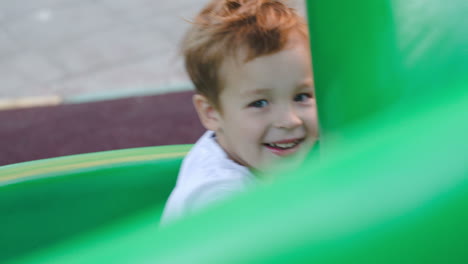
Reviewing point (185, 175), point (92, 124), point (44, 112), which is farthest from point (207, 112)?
point (44, 112)

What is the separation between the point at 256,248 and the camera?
0.23 metres

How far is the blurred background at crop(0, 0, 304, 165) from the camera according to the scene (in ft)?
5.88

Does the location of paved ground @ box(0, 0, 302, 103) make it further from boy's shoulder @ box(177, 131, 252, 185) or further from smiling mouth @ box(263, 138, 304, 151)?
smiling mouth @ box(263, 138, 304, 151)

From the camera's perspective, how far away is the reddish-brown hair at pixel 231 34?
2.19 ft

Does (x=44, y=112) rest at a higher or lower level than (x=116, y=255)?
higher

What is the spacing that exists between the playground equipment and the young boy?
25 cm

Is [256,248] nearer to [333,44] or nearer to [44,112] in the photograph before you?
[333,44]

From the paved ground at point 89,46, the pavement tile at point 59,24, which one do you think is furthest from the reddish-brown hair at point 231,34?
the pavement tile at point 59,24

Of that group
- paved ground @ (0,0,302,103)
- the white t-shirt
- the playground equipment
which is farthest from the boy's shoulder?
paved ground @ (0,0,302,103)

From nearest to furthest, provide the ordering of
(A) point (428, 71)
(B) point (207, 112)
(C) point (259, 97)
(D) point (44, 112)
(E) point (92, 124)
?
(A) point (428, 71) → (C) point (259, 97) → (B) point (207, 112) → (E) point (92, 124) → (D) point (44, 112)

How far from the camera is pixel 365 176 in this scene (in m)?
0.25

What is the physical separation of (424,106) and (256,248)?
14cm

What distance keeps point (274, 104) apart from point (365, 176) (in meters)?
0.41

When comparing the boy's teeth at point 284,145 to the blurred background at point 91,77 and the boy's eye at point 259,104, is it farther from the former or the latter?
the blurred background at point 91,77
